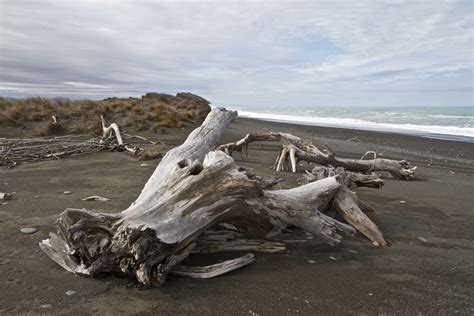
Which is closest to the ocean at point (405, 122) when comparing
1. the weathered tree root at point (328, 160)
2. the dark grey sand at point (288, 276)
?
the weathered tree root at point (328, 160)

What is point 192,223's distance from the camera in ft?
9.45

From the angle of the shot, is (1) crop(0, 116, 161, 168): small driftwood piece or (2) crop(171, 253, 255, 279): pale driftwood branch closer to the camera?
(2) crop(171, 253, 255, 279): pale driftwood branch

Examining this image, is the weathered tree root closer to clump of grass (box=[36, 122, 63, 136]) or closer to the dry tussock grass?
the dry tussock grass

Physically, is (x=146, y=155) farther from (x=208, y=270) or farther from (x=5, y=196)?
(x=208, y=270)

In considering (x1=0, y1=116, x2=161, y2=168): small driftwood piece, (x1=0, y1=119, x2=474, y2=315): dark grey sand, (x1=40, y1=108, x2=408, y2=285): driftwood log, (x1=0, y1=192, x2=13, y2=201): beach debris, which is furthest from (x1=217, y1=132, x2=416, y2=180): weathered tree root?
(x1=0, y1=192, x2=13, y2=201): beach debris

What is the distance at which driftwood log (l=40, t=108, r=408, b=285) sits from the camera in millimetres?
2617

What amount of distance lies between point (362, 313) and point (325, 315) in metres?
0.28

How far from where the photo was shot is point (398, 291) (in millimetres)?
2859

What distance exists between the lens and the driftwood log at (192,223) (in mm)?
2617

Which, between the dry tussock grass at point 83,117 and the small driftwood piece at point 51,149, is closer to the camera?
the small driftwood piece at point 51,149

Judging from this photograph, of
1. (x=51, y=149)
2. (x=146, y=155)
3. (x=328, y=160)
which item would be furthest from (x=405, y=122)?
(x=51, y=149)

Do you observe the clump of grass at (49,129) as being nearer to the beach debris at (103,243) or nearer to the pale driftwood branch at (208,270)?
the beach debris at (103,243)

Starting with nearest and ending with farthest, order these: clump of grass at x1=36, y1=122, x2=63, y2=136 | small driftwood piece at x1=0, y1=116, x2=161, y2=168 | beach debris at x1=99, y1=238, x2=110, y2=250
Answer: beach debris at x1=99, y1=238, x2=110, y2=250 → small driftwood piece at x1=0, y1=116, x2=161, y2=168 → clump of grass at x1=36, y1=122, x2=63, y2=136

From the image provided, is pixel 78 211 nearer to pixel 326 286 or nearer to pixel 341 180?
pixel 326 286
